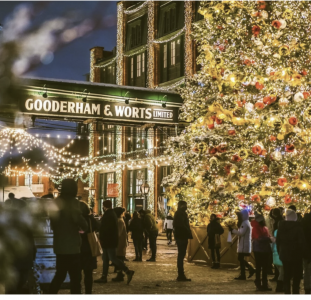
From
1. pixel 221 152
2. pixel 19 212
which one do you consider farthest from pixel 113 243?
pixel 19 212

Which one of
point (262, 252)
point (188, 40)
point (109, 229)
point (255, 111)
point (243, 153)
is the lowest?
point (262, 252)

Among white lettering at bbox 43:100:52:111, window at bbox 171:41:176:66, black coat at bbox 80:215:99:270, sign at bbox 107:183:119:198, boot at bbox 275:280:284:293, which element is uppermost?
window at bbox 171:41:176:66

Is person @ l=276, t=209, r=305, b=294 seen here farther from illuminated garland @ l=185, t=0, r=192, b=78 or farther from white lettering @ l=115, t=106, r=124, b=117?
illuminated garland @ l=185, t=0, r=192, b=78

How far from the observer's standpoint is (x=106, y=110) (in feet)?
66.8

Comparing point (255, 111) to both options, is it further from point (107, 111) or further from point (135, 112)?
point (107, 111)

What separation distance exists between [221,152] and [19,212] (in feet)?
45.4

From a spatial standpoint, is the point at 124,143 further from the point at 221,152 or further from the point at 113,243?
the point at 113,243

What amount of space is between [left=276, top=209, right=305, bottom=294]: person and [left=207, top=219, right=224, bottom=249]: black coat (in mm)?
7031

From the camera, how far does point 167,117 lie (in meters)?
21.8

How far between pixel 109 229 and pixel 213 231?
218 inches

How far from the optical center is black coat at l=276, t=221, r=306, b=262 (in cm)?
900

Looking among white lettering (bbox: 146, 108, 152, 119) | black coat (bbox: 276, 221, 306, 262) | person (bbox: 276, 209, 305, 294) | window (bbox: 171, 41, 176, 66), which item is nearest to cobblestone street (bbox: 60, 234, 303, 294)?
person (bbox: 276, 209, 305, 294)

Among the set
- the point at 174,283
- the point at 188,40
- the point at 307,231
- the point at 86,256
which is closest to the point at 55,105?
the point at 174,283

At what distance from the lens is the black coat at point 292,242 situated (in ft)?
29.5
